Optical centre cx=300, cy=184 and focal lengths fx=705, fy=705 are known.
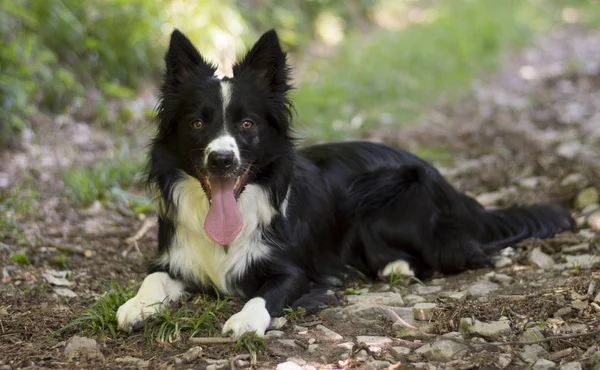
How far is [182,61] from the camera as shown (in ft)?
14.9

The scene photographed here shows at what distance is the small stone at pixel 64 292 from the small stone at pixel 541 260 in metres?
3.12

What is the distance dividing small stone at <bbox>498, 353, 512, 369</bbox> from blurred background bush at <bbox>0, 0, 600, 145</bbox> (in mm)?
5516

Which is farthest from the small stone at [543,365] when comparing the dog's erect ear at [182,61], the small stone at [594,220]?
the dog's erect ear at [182,61]

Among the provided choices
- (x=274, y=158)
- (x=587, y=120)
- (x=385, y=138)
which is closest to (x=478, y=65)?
(x=587, y=120)

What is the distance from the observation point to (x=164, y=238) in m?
4.63

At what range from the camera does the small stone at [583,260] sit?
4652mm

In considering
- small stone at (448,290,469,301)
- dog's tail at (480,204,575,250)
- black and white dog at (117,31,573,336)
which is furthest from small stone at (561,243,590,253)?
small stone at (448,290,469,301)

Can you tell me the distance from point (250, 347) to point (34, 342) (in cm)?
117

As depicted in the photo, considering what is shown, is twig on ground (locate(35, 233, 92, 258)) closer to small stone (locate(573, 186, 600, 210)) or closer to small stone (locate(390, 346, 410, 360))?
small stone (locate(390, 346, 410, 360))

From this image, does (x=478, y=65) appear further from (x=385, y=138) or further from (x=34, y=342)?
(x=34, y=342)

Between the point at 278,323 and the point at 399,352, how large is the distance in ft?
2.59

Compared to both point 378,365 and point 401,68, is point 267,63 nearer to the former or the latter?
point 378,365

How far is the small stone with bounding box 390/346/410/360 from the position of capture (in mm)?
3580

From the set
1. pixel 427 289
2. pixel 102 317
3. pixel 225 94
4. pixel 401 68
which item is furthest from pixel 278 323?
pixel 401 68
